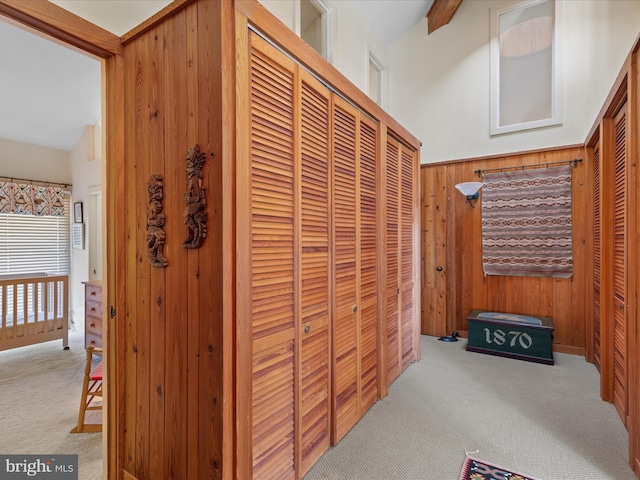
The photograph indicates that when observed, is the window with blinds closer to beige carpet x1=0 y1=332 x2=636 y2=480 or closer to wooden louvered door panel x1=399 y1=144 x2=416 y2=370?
beige carpet x1=0 y1=332 x2=636 y2=480

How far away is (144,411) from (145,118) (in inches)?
53.1

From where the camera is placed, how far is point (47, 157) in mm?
4797

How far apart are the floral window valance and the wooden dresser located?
2.25 m

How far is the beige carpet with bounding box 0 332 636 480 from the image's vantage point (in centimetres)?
180

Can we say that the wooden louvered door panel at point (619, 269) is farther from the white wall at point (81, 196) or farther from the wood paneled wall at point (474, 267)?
the white wall at point (81, 196)

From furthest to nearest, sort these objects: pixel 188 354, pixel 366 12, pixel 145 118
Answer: pixel 366 12 → pixel 145 118 → pixel 188 354

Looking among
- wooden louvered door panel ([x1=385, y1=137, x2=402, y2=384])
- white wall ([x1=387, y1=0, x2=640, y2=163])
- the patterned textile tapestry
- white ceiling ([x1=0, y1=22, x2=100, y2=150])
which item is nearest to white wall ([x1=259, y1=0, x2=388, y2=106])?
white wall ([x1=387, y1=0, x2=640, y2=163])

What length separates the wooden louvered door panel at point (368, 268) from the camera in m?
2.27

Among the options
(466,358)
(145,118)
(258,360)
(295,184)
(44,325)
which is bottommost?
(466,358)

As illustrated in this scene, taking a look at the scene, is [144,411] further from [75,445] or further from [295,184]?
[295,184]

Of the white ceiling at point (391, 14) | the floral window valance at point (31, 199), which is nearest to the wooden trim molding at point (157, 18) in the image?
the white ceiling at point (391, 14)

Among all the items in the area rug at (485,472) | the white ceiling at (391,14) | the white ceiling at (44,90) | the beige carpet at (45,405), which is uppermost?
the white ceiling at (391,14)

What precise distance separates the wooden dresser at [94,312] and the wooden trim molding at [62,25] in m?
2.49

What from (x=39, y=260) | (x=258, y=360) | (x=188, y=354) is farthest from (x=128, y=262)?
(x=39, y=260)
